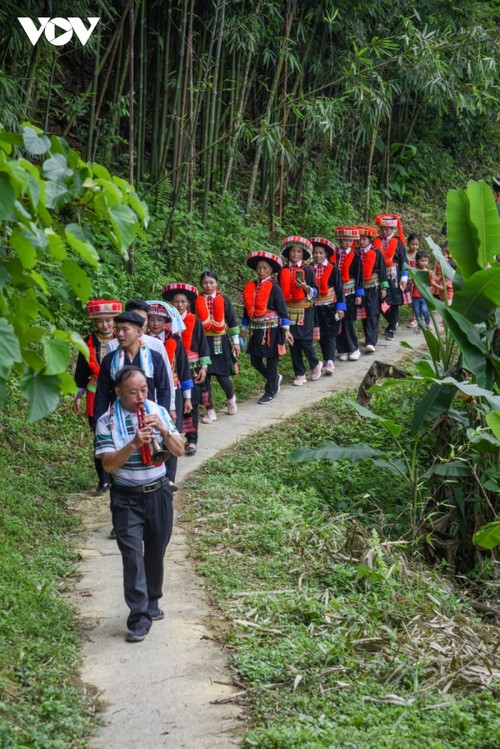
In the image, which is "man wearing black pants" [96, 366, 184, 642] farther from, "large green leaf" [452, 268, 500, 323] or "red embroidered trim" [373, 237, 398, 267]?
"red embroidered trim" [373, 237, 398, 267]

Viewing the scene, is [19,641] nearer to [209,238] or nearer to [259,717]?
[259,717]

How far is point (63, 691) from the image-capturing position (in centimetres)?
477

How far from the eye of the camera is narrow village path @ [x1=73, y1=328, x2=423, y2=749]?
457 centimetres

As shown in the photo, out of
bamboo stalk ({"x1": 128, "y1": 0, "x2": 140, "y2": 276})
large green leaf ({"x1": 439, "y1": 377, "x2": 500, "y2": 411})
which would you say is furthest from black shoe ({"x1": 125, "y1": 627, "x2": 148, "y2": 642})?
bamboo stalk ({"x1": 128, "y1": 0, "x2": 140, "y2": 276})

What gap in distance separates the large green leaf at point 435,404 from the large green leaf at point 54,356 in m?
4.73

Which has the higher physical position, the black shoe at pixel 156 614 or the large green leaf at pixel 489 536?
the large green leaf at pixel 489 536

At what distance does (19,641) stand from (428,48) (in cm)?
1078

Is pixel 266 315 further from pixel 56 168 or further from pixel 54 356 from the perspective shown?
pixel 54 356

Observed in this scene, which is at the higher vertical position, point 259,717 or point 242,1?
point 242,1

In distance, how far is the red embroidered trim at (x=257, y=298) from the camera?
11320 millimetres

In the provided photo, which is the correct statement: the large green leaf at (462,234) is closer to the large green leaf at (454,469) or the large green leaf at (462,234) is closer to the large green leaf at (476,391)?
the large green leaf at (476,391)

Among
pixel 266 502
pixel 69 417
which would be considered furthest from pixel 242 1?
pixel 266 502

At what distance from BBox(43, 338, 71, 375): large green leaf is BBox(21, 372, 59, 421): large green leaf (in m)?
0.07

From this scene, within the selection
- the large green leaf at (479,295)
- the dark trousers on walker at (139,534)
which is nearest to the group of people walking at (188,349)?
the dark trousers on walker at (139,534)
